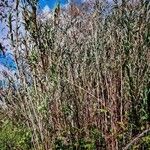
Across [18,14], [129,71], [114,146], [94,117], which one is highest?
[18,14]

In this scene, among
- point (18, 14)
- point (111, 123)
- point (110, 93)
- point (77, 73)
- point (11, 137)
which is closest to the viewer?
point (18, 14)

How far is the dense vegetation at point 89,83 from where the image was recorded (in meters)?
4.69

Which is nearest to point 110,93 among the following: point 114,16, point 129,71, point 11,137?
point 129,71

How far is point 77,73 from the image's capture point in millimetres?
5844

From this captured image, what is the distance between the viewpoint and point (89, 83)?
18.8 ft

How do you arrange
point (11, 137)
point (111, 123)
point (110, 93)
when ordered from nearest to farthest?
point (111, 123) → point (110, 93) → point (11, 137)

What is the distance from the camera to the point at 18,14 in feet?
14.9

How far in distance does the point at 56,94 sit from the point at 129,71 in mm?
829

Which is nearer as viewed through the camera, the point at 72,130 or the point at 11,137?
the point at 72,130

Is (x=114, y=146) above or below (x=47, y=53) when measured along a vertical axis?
below

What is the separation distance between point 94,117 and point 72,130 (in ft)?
0.94

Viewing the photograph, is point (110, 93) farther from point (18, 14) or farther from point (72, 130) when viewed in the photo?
point (18, 14)

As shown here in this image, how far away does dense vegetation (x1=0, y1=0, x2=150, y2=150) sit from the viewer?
4.69m

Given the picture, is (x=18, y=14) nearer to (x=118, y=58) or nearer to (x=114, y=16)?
(x=118, y=58)
